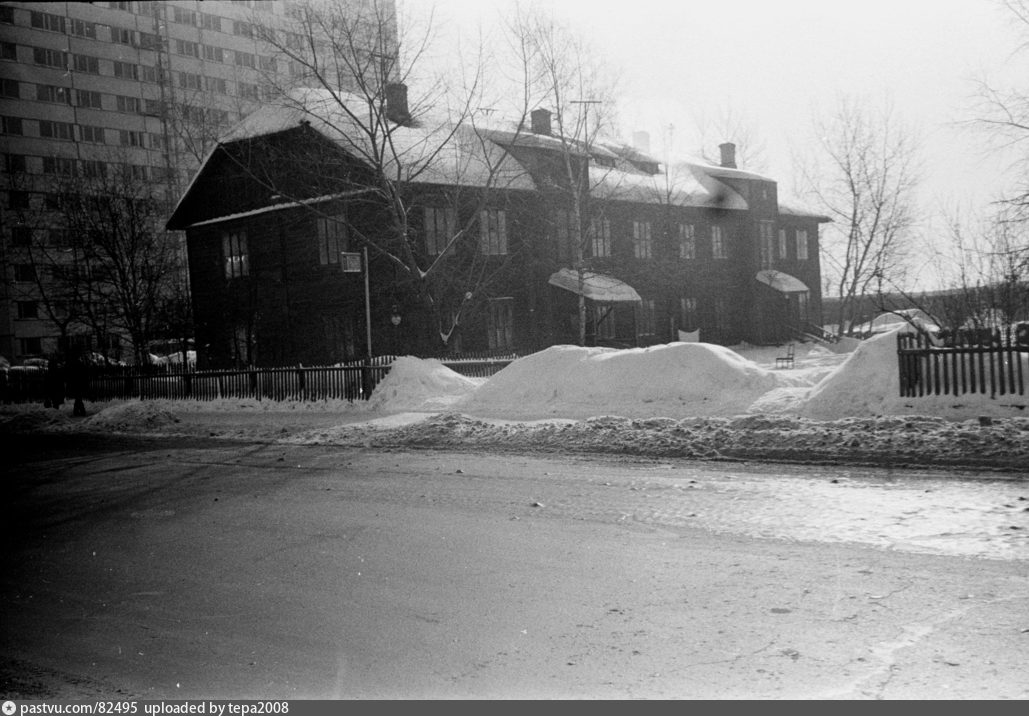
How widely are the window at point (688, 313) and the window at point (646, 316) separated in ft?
6.00

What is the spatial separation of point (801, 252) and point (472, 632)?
4728 cm

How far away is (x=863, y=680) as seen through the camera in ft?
13.0

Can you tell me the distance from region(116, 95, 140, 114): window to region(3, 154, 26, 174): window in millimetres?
6137

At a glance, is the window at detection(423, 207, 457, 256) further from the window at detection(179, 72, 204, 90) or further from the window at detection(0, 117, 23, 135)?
the window at detection(0, 117, 23, 135)

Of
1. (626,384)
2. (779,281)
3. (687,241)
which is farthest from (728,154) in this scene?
(626,384)

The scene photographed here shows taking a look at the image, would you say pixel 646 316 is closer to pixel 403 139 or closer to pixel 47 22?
pixel 403 139

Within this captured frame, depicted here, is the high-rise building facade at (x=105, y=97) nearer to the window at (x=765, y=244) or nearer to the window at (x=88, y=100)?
the window at (x=88, y=100)

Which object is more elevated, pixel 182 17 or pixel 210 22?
pixel 182 17

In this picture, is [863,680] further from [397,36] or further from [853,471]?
[397,36]

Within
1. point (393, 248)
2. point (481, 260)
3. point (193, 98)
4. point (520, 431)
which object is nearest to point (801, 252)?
point (481, 260)

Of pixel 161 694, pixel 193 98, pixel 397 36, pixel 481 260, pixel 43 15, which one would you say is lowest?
pixel 161 694

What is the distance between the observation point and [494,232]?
33.1 m

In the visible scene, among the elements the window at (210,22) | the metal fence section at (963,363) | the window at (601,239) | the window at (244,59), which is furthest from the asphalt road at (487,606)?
the window at (601,239)

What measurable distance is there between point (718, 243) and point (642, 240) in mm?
5726
